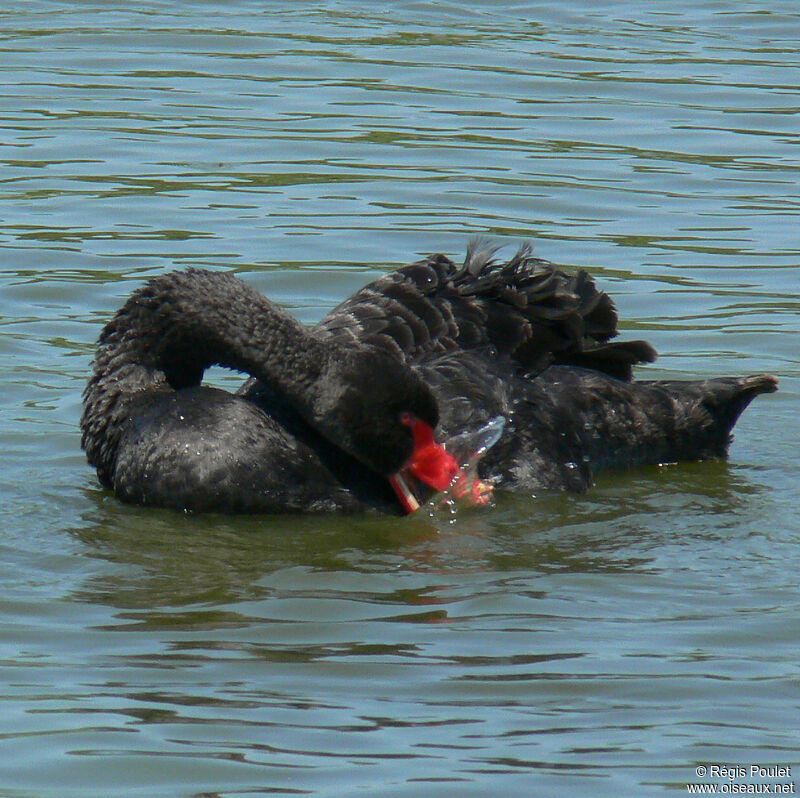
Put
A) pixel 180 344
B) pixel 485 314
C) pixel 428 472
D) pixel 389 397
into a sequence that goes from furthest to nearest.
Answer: pixel 485 314
pixel 180 344
pixel 428 472
pixel 389 397

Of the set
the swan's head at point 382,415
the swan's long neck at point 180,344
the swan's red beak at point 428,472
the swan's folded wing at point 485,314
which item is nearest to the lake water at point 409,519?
the swan's red beak at point 428,472

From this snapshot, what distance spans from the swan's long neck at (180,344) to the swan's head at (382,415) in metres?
0.20

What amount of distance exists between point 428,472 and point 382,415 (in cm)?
31

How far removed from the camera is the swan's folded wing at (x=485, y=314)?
25.8ft

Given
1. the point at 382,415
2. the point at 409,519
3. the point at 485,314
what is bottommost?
the point at 409,519

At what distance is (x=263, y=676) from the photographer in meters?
5.42

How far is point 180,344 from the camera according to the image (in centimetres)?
787

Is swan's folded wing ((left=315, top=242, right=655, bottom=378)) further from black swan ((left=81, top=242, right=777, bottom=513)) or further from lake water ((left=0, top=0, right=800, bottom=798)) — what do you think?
lake water ((left=0, top=0, right=800, bottom=798))

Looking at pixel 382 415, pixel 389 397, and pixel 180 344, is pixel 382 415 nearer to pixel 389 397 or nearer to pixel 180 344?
pixel 389 397

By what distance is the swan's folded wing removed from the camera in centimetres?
787

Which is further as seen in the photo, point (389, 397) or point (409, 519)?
point (409, 519)

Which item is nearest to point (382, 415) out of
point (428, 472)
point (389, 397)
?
point (389, 397)

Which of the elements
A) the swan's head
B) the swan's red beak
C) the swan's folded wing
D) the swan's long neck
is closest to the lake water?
the swan's red beak

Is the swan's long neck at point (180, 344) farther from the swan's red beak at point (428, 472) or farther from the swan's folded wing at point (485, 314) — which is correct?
the swan's red beak at point (428, 472)
